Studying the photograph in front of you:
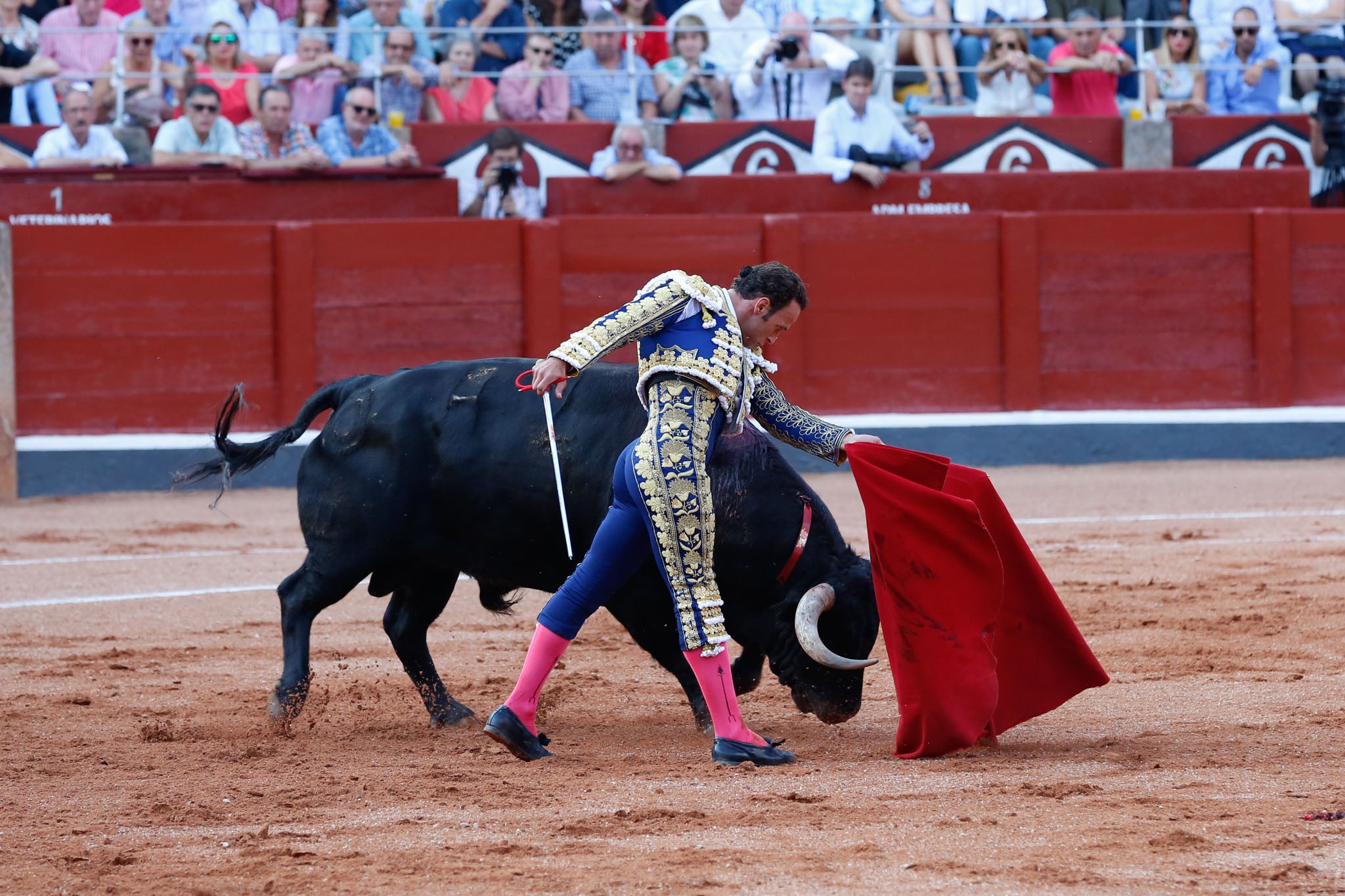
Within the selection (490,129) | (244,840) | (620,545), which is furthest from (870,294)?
(244,840)

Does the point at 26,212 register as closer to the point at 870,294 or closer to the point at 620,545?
the point at 870,294

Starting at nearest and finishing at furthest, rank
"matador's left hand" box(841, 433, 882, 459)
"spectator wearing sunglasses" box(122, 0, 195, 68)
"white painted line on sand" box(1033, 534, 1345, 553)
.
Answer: "matador's left hand" box(841, 433, 882, 459), "white painted line on sand" box(1033, 534, 1345, 553), "spectator wearing sunglasses" box(122, 0, 195, 68)

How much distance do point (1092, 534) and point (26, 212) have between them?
5.65 meters

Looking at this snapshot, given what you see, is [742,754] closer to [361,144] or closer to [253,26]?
[361,144]

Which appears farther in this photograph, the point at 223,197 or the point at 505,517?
the point at 223,197

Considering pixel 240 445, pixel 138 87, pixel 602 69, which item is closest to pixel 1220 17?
pixel 602 69

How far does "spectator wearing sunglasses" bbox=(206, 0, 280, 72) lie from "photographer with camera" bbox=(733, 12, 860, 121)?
2638 millimetres

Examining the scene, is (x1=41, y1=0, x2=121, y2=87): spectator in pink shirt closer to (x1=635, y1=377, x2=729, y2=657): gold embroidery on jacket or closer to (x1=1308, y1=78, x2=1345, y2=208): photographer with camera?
(x1=635, y1=377, x2=729, y2=657): gold embroidery on jacket

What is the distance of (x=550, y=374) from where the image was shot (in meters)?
2.92

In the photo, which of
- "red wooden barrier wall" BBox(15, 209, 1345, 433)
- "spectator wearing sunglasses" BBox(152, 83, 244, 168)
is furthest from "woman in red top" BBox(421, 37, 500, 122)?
"spectator wearing sunglasses" BBox(152, 83, 244, 168)

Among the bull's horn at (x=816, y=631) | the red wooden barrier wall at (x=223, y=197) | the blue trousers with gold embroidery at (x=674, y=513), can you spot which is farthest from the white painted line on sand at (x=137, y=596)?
the red wooden barrier wall at (x=223, y=197)

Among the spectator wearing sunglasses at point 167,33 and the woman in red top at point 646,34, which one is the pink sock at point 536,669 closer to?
the spectator wearing sunglasses at point 167,33

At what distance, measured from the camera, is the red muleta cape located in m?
3.24

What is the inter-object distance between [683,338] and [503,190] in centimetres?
580
